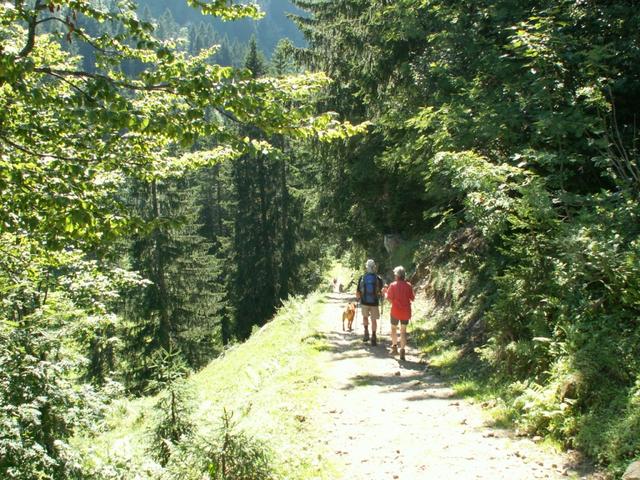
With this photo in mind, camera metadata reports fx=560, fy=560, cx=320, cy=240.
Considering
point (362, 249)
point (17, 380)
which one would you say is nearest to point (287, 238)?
point (362, 249)

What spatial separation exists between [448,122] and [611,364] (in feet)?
16.0

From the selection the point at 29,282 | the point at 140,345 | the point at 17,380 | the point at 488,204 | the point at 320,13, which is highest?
the point at 320,13

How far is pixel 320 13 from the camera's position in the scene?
2541cm

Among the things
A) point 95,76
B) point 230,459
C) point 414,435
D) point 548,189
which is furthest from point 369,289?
point 95,76

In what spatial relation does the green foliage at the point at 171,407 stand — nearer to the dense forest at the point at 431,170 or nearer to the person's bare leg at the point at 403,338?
the dense forest at the point at 431,170

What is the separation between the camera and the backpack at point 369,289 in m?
12.6

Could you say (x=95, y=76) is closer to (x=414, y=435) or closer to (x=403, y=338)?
(x=414, y=435)

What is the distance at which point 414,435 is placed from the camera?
22.7 ft

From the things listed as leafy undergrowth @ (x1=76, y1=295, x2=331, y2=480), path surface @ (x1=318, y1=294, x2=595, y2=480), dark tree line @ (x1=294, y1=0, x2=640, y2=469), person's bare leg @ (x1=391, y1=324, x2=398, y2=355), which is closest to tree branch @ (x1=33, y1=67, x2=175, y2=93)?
leafy undergrowth @ (x1=76, y1=295, x2=331, y2=480)

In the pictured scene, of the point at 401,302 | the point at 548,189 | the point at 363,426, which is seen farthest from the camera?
the point at 401,302

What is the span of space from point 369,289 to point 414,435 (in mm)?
5921

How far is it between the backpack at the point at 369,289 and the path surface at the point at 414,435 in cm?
236

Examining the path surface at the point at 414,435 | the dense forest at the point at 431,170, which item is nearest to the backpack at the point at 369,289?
the dense forest at the point at 431,170

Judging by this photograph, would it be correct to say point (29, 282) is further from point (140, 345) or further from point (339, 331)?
point (140, 345)
